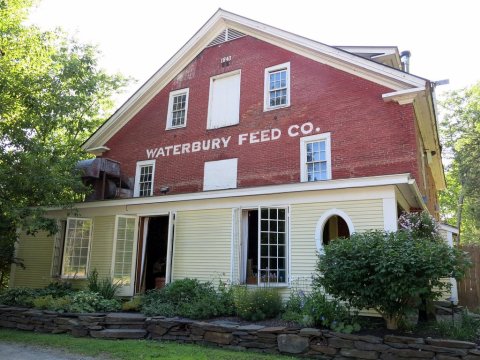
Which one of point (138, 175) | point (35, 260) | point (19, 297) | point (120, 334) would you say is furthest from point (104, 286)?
point (138, 175)

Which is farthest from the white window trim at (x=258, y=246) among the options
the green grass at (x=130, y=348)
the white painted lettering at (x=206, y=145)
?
the white painted lettering at (x=206, y=145)

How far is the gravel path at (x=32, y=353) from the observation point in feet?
24.7

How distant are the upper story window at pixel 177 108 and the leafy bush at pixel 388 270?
9.93m

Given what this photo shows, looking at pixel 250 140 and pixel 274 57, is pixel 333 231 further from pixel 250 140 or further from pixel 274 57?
pixel 274 57

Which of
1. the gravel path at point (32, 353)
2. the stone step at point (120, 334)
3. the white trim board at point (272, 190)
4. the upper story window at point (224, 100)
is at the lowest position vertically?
the gravel path at point (32, 353)

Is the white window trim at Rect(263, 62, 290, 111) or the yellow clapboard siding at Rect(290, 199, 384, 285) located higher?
the white window trim at Rect(263, 62, 290, 111)

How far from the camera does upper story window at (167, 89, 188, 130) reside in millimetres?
16250

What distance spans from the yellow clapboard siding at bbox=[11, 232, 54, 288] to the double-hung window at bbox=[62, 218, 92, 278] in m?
1.35

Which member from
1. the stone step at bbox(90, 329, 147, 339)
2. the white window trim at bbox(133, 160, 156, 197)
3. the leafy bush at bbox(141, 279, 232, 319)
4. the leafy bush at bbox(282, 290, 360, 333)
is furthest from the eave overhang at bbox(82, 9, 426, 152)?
the stone step at bbox(90, 329, 147, 339)

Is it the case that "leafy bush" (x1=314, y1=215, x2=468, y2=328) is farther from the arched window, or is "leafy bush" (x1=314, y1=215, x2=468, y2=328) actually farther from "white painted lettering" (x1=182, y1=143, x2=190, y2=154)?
"white painted lettering" (x1=182, y1=143, x2=190, y2=154)

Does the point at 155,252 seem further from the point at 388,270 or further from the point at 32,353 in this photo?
the point at 388,270

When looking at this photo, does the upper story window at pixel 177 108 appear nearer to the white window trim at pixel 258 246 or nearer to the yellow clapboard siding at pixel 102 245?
the yellow clapboard siding at pixel 102 245

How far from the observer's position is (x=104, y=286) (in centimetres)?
1172

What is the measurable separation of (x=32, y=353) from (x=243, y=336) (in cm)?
414
